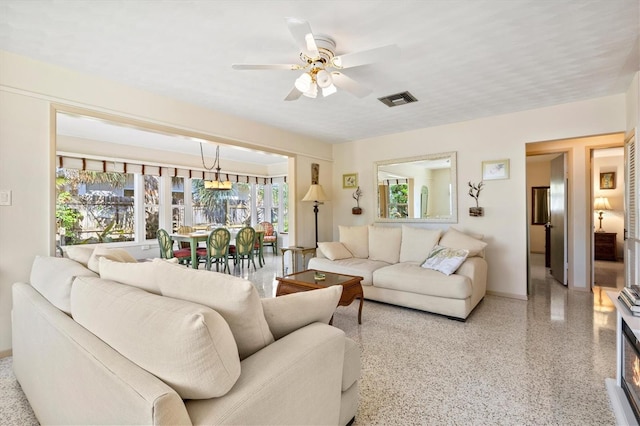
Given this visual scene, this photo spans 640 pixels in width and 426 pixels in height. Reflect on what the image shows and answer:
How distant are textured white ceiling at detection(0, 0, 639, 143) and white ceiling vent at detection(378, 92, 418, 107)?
0.27ft

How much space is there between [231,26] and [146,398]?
221cm

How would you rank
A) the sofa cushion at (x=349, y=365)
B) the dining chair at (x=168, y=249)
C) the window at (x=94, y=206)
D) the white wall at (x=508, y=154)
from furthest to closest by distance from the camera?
the window at (x=94, y=206) < the dining chair at (x=168, y=249) < the white wall at (x=508, y=154) < the sofa cushion at (x=349, y=365)

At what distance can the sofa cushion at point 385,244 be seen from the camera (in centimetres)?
429

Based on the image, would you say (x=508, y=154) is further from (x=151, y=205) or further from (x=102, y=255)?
(x=151, y=205)

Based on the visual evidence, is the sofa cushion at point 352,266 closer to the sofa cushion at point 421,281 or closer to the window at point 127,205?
the sofa cushion at point 421,281

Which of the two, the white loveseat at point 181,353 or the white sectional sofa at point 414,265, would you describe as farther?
Answer: the white sectional sofa at point 414,265

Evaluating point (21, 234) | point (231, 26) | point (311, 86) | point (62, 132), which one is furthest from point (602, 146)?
point (62, 132)

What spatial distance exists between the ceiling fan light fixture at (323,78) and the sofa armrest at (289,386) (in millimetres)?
1742

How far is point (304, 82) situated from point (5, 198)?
8.50ft

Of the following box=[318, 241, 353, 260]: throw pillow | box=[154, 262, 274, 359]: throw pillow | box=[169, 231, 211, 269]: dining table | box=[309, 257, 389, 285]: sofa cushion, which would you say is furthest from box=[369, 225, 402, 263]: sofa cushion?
box=[154, 262, 274, 359]: throw pillow

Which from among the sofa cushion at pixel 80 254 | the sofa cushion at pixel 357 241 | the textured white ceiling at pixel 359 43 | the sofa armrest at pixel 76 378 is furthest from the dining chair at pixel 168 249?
the sofa armrest at pixel 76 378

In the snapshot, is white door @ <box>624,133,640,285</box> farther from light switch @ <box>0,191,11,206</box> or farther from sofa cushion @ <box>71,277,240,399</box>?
light switch @ <box>0,191,11,206</box>

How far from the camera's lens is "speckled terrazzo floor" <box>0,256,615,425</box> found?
174 centimetres

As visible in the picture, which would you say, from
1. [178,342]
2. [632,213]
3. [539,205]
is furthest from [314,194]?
[539,205]
